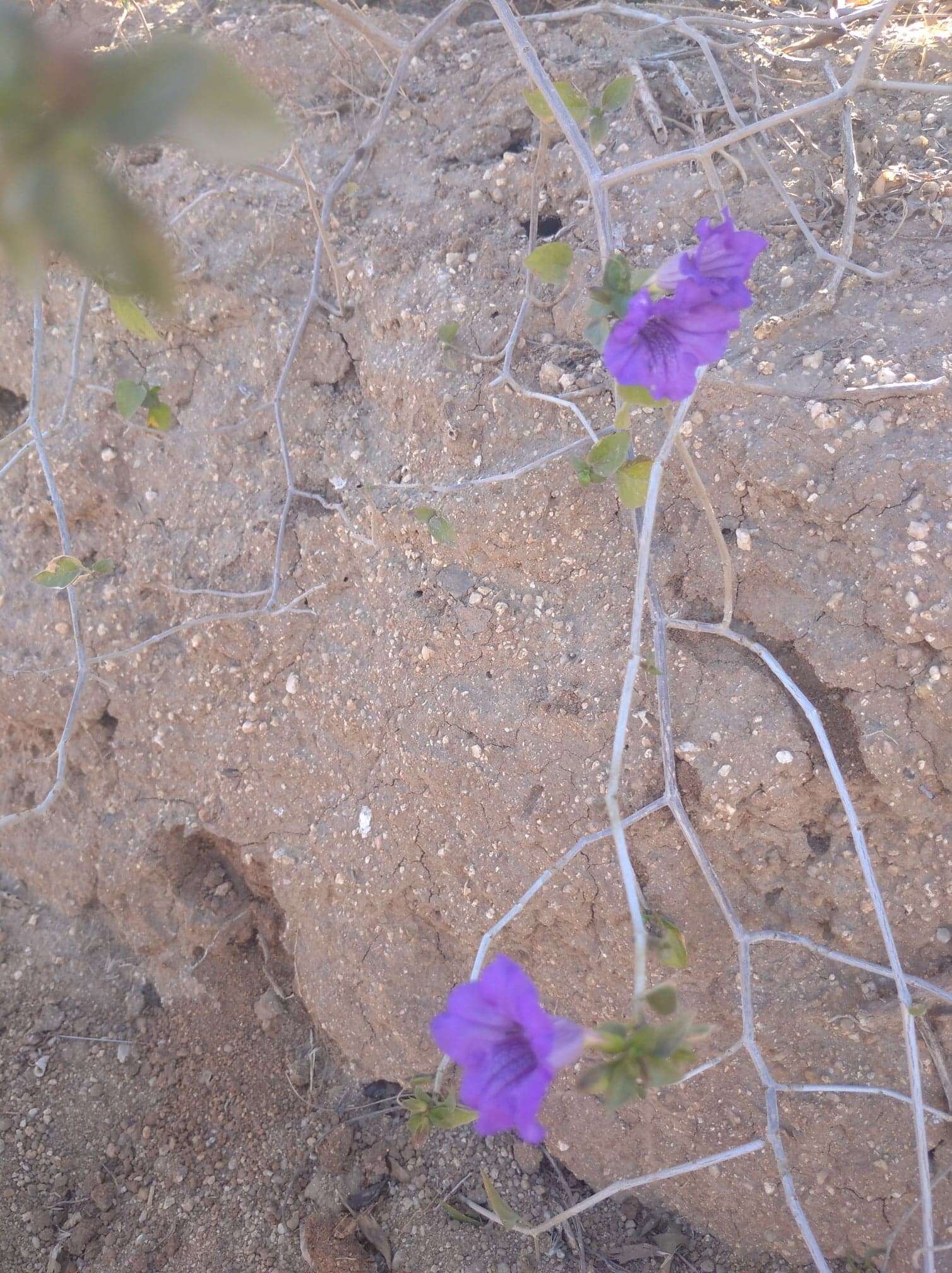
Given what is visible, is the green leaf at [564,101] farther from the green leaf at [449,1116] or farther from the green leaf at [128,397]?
the green leaf at [449,1116]

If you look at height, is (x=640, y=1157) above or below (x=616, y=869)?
below

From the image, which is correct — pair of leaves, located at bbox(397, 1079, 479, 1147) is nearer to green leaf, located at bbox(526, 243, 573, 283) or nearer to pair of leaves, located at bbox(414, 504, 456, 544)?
pair of leaves, located at bbox(414, 504, 456, 544)

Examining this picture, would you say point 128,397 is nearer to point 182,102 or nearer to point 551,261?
point 551,261

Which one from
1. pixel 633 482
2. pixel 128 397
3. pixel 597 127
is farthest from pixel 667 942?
pixel 128 397

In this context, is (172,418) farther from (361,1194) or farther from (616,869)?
(361,1194)

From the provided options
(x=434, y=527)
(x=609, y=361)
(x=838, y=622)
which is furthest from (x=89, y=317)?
(x=838, y=622)

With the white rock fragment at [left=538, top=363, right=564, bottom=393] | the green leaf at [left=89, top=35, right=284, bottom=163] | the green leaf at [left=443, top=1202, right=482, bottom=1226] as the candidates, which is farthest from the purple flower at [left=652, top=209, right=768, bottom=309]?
the green leaf at [left=443, top=1202, right=482, bottom=1226]
